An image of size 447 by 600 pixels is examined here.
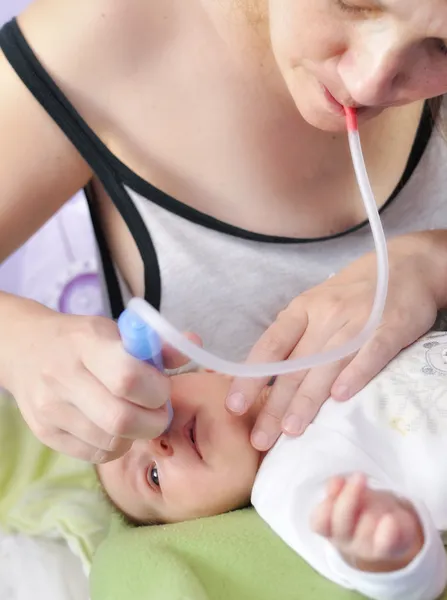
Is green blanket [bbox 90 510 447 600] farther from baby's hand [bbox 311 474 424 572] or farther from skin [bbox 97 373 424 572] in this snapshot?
baby's hand [bbox 311 474 424 572]

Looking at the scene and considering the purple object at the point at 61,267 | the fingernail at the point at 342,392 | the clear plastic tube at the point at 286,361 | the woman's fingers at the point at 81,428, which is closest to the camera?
the clear plastic tube at the point at 286,361

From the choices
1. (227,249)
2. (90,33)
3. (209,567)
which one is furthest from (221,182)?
(209,567)

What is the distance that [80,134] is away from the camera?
778 mm

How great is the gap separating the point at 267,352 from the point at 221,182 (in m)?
0.22

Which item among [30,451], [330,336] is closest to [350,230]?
[330,336]

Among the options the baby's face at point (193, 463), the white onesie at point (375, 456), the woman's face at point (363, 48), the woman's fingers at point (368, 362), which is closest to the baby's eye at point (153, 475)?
the baby's face at point (193, 463)

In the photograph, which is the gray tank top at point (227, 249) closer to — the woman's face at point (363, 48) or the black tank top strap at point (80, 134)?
the black tank top strap at point (80, 134)

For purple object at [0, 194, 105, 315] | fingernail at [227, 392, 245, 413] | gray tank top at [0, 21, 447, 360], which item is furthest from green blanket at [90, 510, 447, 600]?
purple object at [0, 194, 105, 315]

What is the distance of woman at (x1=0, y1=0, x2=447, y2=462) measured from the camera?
0.59 meters

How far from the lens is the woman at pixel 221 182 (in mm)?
588

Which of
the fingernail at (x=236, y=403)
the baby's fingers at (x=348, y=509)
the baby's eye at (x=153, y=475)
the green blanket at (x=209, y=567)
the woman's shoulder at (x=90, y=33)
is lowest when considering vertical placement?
the green blanket at (x=209, y=567)

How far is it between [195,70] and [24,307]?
1.08 ft

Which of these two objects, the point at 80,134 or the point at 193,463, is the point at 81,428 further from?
the point at 80,134

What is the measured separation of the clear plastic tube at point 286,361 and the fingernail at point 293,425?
106mm
